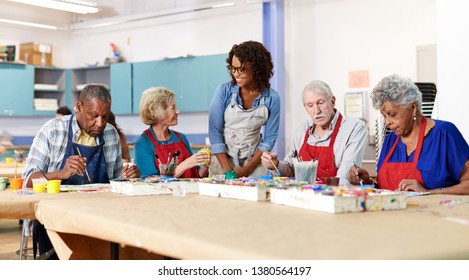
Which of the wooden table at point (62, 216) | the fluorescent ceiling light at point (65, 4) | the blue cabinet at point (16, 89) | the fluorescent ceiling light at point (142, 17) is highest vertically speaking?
the fluorescent ceiling light at point (142, 17)

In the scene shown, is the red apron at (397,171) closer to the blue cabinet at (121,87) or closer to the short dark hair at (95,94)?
the short dark hair at (95,94)

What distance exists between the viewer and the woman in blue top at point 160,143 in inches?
148

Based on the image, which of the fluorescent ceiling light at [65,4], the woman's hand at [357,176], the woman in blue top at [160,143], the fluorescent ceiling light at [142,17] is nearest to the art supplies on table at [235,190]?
the woman's hand at [357,176]

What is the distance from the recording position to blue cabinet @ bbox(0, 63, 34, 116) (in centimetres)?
1000

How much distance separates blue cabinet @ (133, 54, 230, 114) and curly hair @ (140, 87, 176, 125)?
16.3ft

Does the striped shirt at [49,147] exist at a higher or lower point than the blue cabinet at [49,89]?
lower

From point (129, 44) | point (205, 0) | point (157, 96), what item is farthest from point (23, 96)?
point (157, 96)

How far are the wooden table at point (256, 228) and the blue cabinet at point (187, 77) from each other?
649cm

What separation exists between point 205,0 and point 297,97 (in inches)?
93.6

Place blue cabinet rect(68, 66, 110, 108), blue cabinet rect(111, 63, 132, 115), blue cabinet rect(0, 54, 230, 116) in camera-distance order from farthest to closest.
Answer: blue cabinet rect(68, 66, 110, 108) → blue cabinet rect(111, 63, 132, 115) → blue cabinet rect(0, 54, 230, 116)

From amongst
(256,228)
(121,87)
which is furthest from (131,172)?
(121,87)

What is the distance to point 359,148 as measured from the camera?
3.39 metres

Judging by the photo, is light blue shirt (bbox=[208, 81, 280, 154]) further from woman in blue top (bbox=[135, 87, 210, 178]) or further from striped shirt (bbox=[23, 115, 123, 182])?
striped shirt (bbox=[23, 115, 123, 182])

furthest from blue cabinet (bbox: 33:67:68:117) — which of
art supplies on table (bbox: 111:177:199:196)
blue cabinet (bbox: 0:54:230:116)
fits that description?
art supplies on table (bbox: 111:177:199:196)
